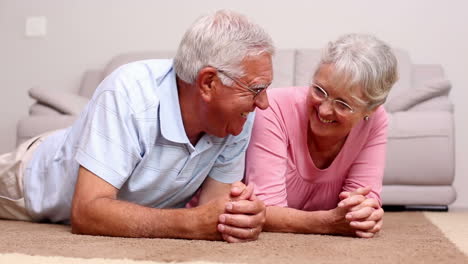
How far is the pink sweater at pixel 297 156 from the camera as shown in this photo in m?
1.91

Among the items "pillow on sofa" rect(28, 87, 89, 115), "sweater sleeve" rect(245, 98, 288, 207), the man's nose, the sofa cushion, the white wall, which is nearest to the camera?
the man's nose

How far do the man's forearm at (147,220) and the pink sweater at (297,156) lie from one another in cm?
33

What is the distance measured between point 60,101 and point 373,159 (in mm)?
2082

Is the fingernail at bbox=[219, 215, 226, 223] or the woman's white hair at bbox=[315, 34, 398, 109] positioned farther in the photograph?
the woman's white hair at bbox=[315, 34, 398, 109]

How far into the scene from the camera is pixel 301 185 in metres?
2.08

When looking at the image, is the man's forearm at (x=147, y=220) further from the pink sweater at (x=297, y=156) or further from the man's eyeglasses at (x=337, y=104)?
the man's eyeglasses at (x=337, y=104)

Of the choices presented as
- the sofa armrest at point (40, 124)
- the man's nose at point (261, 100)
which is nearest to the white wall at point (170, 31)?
the sofa armrest at point (40, 124)

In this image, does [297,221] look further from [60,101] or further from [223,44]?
[60,101]

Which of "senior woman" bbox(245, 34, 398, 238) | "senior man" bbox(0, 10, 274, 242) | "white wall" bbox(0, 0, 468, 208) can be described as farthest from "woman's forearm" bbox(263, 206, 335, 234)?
"white wall" bbox(0, 0, 468, 208)

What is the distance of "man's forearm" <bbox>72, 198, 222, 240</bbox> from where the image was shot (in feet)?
5.19

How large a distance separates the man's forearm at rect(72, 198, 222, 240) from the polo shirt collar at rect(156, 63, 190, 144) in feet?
0.76

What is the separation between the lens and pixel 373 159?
203 centimetres

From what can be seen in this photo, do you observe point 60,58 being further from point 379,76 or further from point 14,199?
point 379,76

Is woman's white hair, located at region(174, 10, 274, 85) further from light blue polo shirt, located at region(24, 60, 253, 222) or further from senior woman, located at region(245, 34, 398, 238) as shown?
senior woman, located at region(245, 34, 398, 238)
